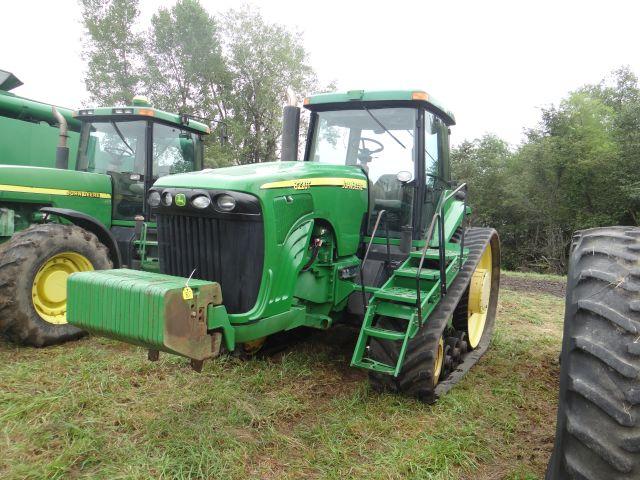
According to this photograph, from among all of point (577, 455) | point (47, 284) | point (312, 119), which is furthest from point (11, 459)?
point (312, 119)

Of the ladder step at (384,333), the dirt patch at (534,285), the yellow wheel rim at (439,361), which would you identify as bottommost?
the dirt patch at (534,285)

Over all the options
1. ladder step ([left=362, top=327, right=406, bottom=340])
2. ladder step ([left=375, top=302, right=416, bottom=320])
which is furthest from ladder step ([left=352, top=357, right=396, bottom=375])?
ladder step ([left=375, top=302, right=416, bottom=320])

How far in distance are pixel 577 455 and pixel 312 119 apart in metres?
3.47

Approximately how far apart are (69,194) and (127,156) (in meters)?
1.02

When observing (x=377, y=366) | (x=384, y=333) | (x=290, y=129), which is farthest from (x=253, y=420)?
(x=290, y=129)

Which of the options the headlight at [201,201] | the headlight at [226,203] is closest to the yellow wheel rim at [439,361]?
the headlight at [226,203]

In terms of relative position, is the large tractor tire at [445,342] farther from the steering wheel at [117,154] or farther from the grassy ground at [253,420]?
the steering wheel at [117,154]

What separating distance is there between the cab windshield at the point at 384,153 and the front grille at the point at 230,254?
150cm

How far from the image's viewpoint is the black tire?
1.76m

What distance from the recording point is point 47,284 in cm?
460

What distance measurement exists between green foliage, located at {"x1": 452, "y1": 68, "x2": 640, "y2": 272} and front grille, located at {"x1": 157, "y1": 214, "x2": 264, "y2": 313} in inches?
811

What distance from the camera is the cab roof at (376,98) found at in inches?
158

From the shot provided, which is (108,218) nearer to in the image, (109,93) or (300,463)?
(300,463)

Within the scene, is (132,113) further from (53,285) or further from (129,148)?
(53,285)
